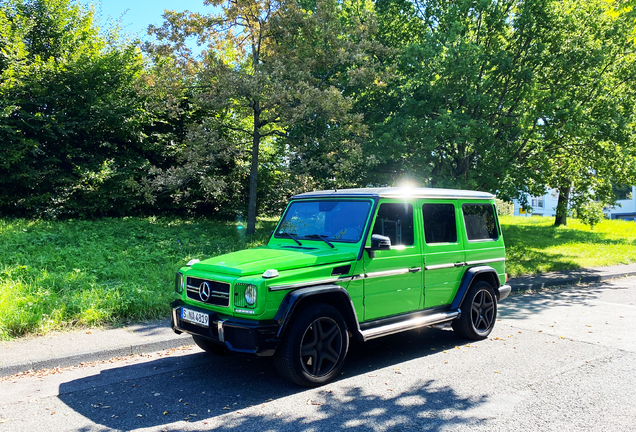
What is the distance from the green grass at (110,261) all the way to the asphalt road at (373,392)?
1529 millimetres

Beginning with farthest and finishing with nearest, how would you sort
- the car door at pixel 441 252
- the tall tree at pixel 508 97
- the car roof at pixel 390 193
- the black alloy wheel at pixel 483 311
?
1. the tall tree at pixel 508 97
2. the black alloy wheel at pixel 483 311
3. the car door at pixel 441 252
4. the car roof at pixel 390 193

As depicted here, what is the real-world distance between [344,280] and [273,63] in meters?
9.36

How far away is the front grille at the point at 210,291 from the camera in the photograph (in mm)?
4728

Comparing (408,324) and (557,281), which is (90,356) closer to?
(408,324)

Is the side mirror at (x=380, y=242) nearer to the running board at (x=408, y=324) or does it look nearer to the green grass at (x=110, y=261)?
the running board at (x=408, y=324)

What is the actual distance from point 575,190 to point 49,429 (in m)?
18.7

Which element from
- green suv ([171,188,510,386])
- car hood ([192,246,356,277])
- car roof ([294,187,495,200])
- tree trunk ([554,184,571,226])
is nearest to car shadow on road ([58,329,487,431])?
green suv ([171,188,510,386])

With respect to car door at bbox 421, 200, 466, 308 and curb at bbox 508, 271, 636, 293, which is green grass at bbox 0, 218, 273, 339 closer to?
car door at bbox 421, 200, 466, 308

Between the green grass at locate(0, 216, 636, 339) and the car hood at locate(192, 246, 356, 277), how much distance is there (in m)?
2.64

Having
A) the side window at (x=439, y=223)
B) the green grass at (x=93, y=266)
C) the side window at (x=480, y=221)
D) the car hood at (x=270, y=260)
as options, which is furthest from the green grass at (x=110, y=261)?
the side window at (x=480, y=221)

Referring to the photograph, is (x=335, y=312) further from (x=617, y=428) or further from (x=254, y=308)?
Result: (x=617, y=428)

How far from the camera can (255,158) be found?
14289 mm

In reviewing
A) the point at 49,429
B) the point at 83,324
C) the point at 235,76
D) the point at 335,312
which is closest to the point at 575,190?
the point at 235,76

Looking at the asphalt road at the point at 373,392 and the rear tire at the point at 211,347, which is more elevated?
the rear tire at the point at 211,347
